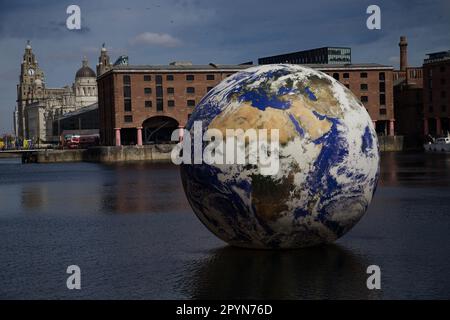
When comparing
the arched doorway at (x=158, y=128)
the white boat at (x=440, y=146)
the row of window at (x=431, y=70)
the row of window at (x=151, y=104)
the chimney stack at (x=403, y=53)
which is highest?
the chimney stack at (x=403, y=53)

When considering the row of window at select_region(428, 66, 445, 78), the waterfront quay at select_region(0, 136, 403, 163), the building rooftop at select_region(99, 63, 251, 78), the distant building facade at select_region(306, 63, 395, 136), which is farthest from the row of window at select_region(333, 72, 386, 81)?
the building rooftop at select_region(99, 63, 251, 78)

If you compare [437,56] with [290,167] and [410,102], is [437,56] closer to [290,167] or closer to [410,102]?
[410,102]

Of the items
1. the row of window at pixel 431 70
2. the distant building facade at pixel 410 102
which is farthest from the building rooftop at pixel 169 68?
the distant building facade at pixel 410 102

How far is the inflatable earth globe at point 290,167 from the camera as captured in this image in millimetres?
13297

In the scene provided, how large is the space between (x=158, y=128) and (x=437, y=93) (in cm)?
4803

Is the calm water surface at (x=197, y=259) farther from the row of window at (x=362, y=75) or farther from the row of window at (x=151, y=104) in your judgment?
the row of window at (x=362, y=75)

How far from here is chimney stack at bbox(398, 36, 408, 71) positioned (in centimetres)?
13475

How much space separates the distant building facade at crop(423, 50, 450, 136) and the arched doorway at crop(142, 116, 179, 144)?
44.1 meters

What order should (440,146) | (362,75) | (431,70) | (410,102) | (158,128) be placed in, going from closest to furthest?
(440,146) < (362,75) < (158,128) < (431,70) < (410,102)

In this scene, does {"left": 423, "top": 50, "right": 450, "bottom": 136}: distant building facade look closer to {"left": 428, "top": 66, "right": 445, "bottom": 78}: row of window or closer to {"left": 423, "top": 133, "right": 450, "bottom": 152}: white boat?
{"left": 428, "top": 66, "right": 445, "bottom": 78}: row of window

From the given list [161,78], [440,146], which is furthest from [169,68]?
[440,146]

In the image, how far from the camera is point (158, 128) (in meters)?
109

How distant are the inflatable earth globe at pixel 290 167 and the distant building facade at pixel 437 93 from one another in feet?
341
